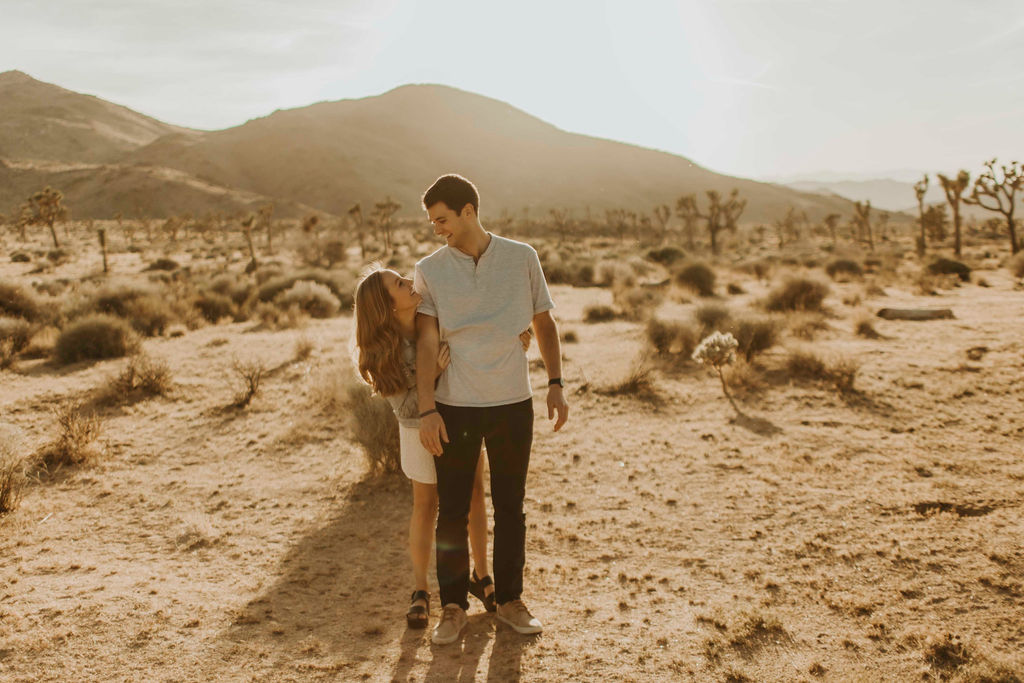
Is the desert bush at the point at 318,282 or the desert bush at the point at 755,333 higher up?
the desert bush at the point at 318,282

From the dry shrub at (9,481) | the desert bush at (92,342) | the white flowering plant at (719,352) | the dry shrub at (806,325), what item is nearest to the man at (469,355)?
the dry shrub at (9,481)

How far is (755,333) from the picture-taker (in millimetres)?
10117

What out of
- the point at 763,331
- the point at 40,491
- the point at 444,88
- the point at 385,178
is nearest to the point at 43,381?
the point at 40,491

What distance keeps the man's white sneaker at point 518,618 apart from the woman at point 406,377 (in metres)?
0.21

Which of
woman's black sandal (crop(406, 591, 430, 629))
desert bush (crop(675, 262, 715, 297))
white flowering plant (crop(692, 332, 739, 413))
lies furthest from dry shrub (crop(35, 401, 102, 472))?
desert bush (crop(675, 262, 715, 297))

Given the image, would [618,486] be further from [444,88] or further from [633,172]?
[444,88]

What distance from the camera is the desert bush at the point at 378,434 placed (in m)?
6.04

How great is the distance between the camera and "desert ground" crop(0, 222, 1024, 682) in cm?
329

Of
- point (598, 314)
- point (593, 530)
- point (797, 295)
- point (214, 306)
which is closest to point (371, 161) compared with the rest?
point (214, 306)

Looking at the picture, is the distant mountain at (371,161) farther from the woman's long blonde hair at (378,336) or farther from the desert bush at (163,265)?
the woman's long blonde hair at (378,336)

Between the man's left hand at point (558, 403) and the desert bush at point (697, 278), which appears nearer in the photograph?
the man's left hand at point (558, 403)

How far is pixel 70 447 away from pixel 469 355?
5148 mm

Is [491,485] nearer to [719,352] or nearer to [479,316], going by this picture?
[479,316]

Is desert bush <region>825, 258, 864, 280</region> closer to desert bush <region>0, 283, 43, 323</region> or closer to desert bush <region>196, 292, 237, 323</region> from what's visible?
desert bush <region>196, 292, 237, 323</region>
